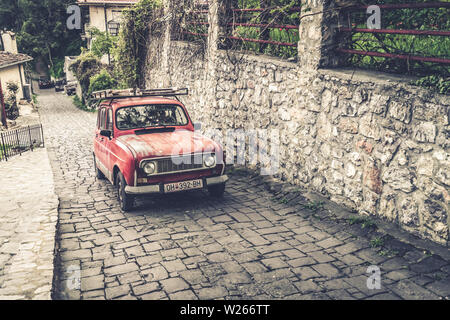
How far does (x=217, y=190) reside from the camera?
7.08 meters

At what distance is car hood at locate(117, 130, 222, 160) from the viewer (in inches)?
245

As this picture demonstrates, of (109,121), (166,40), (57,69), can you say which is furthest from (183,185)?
(57,69)

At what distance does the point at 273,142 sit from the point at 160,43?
789cm

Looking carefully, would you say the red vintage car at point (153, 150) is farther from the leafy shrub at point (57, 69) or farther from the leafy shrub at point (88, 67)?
the leafy shrub at point (57, 69)

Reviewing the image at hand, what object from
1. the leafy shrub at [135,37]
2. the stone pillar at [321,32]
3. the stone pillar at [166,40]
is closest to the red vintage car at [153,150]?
the stone pillar at [321,32]

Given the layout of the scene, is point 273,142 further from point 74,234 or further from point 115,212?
point 74,234

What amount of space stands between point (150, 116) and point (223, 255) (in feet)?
11.5

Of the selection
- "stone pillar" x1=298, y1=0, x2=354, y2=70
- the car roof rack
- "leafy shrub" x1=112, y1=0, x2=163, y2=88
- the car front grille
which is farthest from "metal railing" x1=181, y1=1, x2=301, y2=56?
"leafy shrub" x1=112, y1=0, x2=163, y2=88

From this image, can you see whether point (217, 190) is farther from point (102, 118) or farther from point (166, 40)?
point (166, 40)

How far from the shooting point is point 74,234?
227 inches

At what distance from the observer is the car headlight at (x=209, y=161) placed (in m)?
6.53

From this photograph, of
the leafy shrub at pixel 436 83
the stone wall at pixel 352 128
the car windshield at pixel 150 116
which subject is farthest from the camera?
the car windshield at pixel 150 116

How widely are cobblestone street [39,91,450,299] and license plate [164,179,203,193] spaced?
1.33 ft
